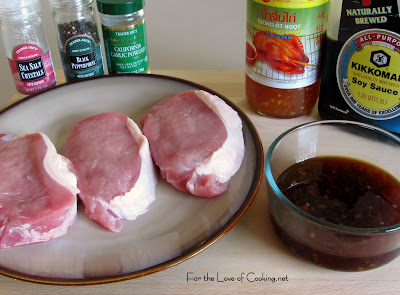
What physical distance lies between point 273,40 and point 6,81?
3.96 feet

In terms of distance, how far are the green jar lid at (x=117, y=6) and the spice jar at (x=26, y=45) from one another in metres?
0.17

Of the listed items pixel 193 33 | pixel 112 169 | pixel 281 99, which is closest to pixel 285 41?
pixel 281 99

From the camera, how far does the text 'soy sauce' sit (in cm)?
82

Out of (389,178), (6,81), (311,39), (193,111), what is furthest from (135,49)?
(6,81)

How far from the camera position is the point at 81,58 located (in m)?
1.02

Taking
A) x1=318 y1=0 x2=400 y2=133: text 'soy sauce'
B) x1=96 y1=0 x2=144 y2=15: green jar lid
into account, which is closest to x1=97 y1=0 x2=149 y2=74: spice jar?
x1=96 y1=0 x2=144 y2=15: green jar lid

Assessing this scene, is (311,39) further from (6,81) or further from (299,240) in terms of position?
(6,81)

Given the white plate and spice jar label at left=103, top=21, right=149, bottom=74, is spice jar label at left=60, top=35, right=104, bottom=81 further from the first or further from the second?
the white plate

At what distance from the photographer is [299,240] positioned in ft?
2.21

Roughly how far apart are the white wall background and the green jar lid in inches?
22.4

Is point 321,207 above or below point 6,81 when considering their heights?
above

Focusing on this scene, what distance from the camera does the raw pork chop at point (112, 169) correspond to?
0.73m

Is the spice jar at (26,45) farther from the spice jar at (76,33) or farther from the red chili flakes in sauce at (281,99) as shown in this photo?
the red chili flakes in sauce at (281,99)

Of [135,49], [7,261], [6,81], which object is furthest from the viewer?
[6,81]
